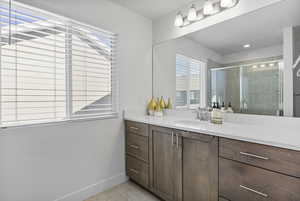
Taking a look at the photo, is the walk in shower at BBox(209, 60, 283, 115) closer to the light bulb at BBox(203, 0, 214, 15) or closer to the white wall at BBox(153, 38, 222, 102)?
the white wall at BBox(153, 38, 222, 102)

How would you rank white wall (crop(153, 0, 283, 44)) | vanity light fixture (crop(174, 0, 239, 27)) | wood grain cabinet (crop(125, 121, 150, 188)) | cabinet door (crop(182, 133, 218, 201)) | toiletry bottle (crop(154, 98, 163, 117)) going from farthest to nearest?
toiletry bottle (crop(154, 98, 163, 117))
wood grain cabinet (crop(125, 121, 150, 188))
vanity light fixture (crop(174, 0, 239, 27))
white wall (crop(153, 0, 283, 44))
cabinet door (crop(182, 133, 218, 201))

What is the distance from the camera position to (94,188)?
1.89m

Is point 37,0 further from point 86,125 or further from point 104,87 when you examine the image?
point 86,125

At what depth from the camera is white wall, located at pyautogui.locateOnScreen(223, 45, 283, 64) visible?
1468 millimetres

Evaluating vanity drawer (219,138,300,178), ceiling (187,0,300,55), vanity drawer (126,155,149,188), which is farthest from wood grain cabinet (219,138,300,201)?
ceiling (187,0,300,55)

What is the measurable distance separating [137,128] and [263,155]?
4.25 ft

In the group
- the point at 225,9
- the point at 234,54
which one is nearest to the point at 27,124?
the point at 234,54

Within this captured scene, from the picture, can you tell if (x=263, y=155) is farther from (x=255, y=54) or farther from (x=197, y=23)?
(x=197, y=23)

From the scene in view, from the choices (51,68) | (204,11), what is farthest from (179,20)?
(51,68)

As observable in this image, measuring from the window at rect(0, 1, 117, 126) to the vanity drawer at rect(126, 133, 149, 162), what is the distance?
1.29 ft

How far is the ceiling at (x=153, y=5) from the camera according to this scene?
2053mm

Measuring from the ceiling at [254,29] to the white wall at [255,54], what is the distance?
0.04m

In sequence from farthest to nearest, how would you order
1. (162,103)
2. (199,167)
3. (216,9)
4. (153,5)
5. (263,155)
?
1. (162,103)
2. (153,5)
3. (216,9)
4. (199,167)
5. (263,155)

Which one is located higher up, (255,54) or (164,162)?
(255,54)
